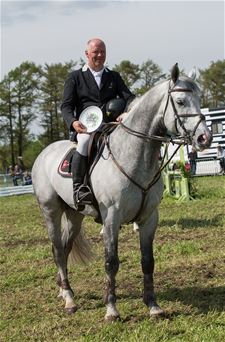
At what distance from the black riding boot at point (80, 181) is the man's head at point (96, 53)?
956mm

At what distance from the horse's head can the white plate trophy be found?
Answer: 78cm

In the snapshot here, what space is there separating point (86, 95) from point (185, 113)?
1.33 meters

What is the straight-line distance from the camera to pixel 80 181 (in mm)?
5207

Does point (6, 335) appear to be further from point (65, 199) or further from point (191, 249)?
point (191, 249)

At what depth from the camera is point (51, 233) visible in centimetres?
604

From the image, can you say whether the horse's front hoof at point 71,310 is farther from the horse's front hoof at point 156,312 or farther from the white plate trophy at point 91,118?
the white plate trophy at point 91,118

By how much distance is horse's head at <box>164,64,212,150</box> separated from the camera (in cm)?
430

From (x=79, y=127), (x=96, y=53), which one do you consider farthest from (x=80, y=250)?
(x=96, y=53)

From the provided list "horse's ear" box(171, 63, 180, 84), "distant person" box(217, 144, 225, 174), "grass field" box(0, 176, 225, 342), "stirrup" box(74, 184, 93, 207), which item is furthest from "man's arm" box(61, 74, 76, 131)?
"distant person" box(217, 144, 225, 174)

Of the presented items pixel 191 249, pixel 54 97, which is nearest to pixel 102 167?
pixel 191 249

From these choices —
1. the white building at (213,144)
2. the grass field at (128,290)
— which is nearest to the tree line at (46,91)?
the white building at (213,144)

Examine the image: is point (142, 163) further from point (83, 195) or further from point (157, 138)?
point (83, 195)

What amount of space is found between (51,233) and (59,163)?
88cm

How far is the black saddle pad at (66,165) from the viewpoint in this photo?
5.55 m
